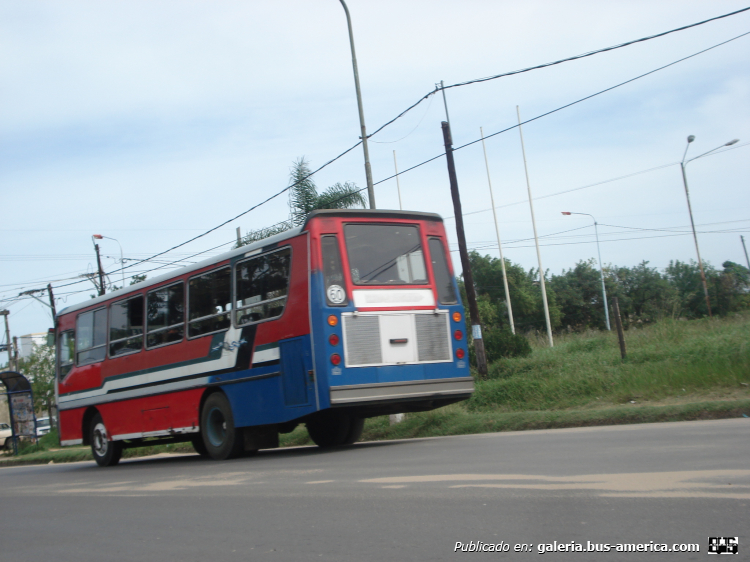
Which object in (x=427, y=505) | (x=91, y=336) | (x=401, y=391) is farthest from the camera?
(x=91, y=336)

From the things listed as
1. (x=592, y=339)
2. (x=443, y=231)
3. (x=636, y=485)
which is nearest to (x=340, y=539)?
(x=636, y=485)

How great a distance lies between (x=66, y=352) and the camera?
16188mm

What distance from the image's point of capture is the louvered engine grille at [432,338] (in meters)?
11.1

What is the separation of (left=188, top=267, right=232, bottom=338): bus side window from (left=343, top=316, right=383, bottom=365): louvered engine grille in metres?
2.40

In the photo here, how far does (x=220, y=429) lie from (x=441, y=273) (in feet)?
14.2

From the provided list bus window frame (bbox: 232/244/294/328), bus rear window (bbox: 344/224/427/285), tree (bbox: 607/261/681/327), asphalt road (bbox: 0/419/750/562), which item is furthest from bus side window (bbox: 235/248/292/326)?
tree (bbox: 607/261/681/327)

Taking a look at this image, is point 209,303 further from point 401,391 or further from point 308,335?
point 401,391

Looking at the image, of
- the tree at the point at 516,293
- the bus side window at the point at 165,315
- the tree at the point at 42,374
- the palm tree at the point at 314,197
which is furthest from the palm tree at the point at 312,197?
the tree at the point at 516,293

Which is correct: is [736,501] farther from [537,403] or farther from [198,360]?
[537,403]

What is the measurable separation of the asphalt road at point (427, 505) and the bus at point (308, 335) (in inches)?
50.6

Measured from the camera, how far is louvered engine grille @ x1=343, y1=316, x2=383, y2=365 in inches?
410

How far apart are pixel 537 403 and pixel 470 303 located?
20.6 ft

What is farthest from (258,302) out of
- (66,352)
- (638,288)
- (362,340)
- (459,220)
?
(638,288)

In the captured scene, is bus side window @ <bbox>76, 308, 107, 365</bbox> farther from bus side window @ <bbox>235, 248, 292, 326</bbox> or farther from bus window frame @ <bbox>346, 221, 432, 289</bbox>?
bus window frame @ <bbox>346, 221, 432, 289</bbox>
